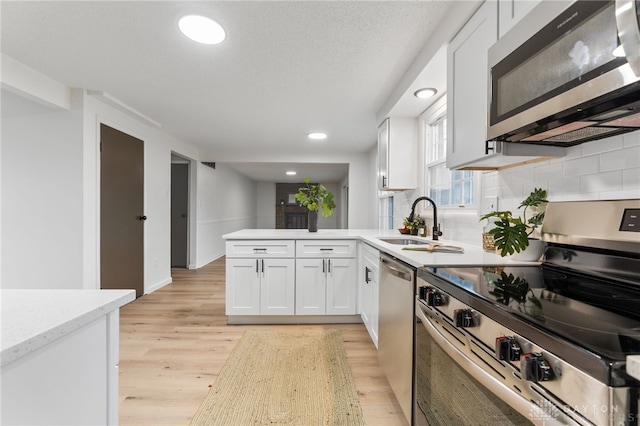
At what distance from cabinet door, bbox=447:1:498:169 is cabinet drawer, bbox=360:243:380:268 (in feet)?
2.63

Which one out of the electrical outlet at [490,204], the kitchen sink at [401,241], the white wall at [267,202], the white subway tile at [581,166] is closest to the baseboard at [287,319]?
the kitchen sink at [401,241]

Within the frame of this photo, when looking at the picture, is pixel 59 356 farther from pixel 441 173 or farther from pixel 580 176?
pixel 441 173

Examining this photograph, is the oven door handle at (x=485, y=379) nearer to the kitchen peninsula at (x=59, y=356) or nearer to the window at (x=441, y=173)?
the kitchen peninsula at (x=59, y=356)

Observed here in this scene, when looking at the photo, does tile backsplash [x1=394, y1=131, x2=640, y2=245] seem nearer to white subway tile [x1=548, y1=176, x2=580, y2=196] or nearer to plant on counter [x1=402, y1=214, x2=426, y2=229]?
white subway tile [x1=548, y1=176, x2=580, y2=196]

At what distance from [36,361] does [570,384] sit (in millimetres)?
958

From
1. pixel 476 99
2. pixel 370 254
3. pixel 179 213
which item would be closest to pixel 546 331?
pixel 476 99

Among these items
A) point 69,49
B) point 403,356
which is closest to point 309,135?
point 69,49

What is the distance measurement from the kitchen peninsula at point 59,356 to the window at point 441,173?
224 centimetres

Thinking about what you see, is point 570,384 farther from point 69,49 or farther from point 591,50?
point 69,49

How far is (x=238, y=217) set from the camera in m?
8.50

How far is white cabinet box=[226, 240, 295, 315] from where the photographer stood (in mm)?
2828

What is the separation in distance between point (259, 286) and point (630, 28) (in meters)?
2.76

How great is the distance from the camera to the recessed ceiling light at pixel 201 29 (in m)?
1.75

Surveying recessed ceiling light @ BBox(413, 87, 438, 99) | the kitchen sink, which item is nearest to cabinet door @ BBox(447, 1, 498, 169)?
recessed ceiling light @ BBox(413, 87, 438, 99)
